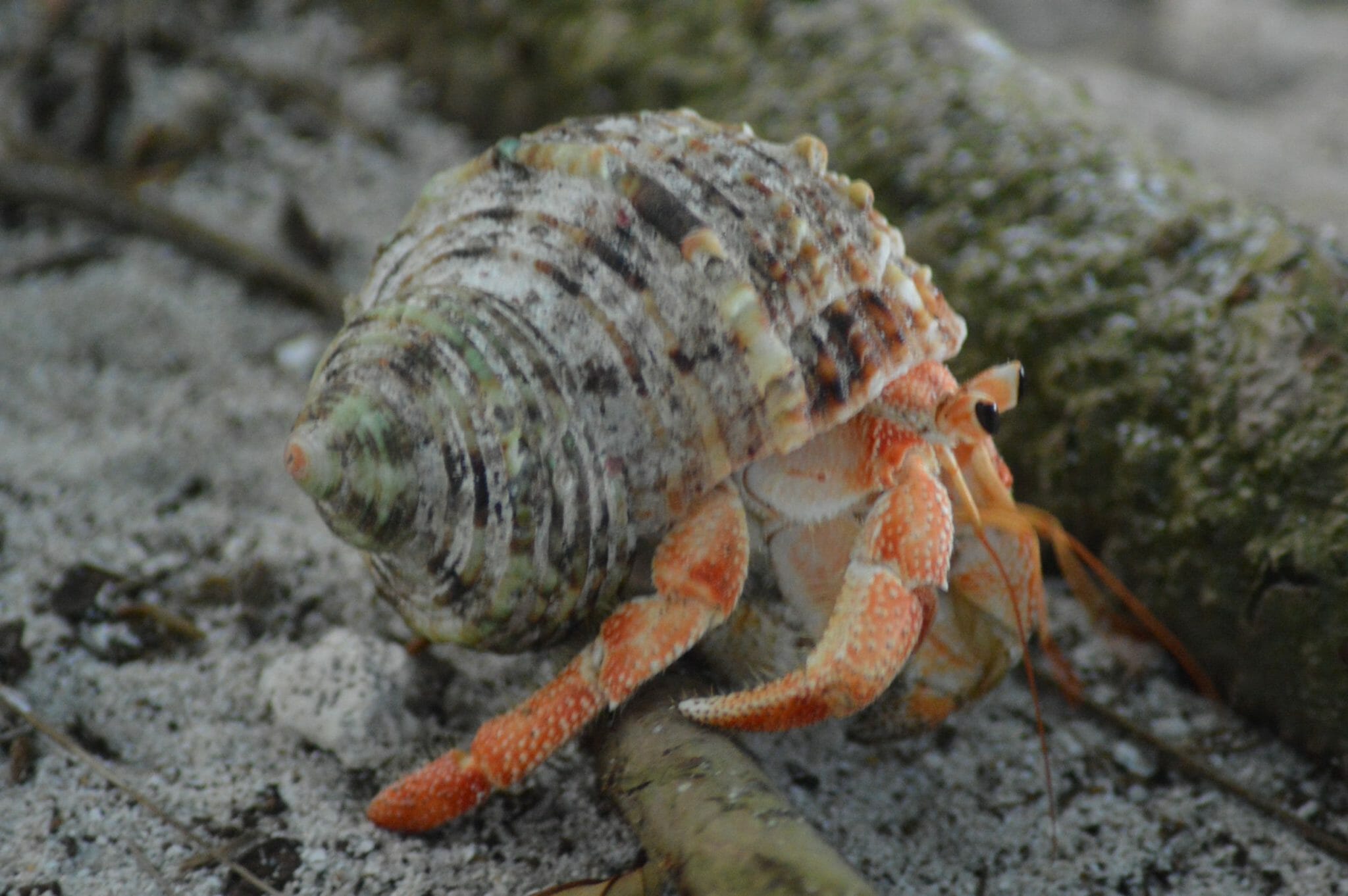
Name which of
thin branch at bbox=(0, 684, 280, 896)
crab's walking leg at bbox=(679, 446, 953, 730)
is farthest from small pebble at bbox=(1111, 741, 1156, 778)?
thin branch at bbox=(0, 684, 280, 896)

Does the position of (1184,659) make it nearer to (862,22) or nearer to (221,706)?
(221,706)

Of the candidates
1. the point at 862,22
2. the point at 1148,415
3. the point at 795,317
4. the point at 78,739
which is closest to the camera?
the point at 795,317

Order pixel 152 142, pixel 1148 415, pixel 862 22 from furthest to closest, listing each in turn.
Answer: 1. pixel 152 142
2. pixel 862 22
3. pixel 1148 415

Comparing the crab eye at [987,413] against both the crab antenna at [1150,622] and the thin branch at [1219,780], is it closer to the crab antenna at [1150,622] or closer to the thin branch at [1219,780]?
the crab antenna at [1150,622]

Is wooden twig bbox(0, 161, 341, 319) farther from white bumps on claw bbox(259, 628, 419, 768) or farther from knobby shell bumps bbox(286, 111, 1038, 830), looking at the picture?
knobby shell bumps bbox(286, 111, 1038, 830)

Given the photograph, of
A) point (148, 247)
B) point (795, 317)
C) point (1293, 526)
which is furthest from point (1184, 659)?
point (148, 247)

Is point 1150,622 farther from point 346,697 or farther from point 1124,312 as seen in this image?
point 346,697

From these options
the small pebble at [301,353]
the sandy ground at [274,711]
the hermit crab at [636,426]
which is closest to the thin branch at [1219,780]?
the sandy ground at [274,711]

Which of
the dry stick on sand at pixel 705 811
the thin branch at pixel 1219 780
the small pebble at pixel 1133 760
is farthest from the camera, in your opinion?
the small pebble at pixel 1133 760
